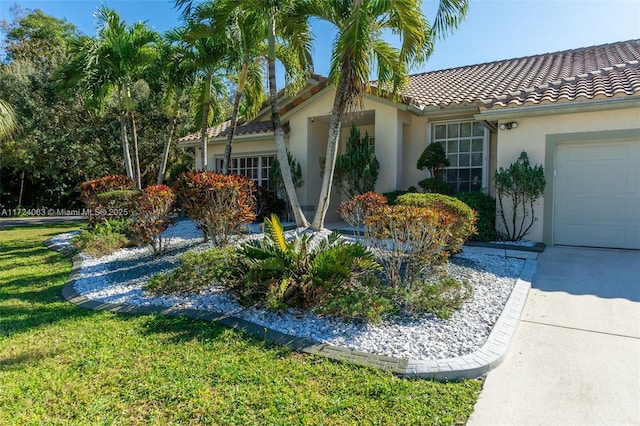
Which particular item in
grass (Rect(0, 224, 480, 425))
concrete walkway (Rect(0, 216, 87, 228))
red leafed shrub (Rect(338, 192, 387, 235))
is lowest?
grass (Rect(0, 224, 480, 425))

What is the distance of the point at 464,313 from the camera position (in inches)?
197

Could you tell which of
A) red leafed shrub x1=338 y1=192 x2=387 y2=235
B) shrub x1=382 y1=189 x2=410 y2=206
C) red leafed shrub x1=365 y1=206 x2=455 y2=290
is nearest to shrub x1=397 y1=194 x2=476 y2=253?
red leafed shrub x1=338 y1=192 x2=387 y2=235

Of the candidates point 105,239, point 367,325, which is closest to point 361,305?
point 367,325

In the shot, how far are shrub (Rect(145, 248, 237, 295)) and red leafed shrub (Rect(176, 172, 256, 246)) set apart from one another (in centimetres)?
155

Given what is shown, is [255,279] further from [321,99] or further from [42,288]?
[321,99]

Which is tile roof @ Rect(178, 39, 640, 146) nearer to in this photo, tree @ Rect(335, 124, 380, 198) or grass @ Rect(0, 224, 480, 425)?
tree @ Rect(335, 124, 380, 198)

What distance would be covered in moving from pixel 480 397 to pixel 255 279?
3170mm

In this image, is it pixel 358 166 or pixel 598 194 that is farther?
pixel 358 166

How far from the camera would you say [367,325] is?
184 inches

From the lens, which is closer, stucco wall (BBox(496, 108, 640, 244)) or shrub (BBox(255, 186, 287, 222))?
stucco wall (BBox(496, 108, 640, 244))

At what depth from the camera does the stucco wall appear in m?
8.76

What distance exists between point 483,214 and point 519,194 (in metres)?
1.03

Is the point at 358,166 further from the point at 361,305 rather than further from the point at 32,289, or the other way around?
the point at 32,289

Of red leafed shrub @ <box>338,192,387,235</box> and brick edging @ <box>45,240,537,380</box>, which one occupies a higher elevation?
red leafed shrub @ <box>338,192,387,235</box>
